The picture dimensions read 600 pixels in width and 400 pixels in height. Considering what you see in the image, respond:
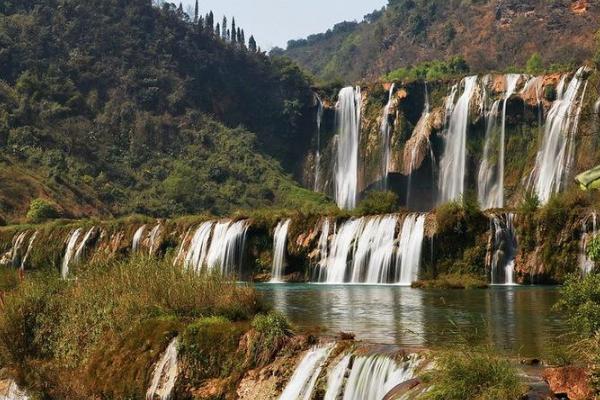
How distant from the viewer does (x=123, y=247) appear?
1987 inches

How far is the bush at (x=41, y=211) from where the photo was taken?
69.0m

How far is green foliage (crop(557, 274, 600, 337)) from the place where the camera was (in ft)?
39.2

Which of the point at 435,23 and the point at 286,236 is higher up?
the point at 435,23

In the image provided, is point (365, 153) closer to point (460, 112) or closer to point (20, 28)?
point (460, 112)

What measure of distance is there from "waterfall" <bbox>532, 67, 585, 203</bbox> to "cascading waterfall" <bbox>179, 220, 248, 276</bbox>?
22.5 meters

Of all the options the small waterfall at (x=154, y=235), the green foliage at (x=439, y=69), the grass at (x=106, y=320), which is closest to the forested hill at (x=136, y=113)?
the green foliage at (x=439, y=69)

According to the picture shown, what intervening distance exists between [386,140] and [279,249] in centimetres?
3610

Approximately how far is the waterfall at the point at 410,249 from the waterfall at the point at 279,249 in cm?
735

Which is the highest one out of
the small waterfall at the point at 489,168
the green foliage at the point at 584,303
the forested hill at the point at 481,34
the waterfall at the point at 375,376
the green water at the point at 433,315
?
the forested hill at the point at 481,34

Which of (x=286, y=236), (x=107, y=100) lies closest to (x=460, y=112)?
(x=286, y=236)

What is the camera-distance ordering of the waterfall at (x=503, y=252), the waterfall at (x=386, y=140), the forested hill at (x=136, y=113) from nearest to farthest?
the waterfall at (x=503, y=252)
the waterfall at (x=386, y=140)
the forested hill at (x=136, y=113)

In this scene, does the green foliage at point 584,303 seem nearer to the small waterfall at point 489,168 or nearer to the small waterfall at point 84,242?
the small waterfall at point 84,242

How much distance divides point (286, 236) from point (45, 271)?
23245 mm

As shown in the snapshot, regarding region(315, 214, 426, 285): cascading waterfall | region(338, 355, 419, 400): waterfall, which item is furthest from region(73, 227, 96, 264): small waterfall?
region(338, 355, 419, 400): waterfall
